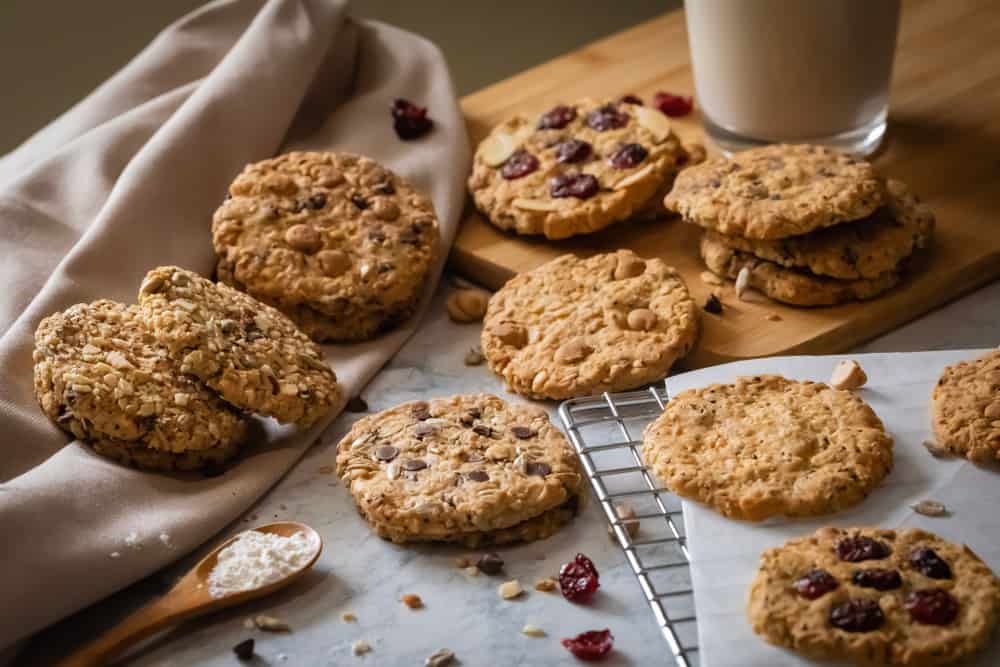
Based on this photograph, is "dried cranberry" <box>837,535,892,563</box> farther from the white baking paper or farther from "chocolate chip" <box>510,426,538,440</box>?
"chocolate chip" <box>510,426,538,440</box>

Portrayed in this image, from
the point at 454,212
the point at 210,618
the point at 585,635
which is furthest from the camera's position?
the point at 454,212

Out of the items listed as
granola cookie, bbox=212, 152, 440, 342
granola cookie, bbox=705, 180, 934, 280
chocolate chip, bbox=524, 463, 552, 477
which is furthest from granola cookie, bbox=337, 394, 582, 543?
granola cookie, bbox=705, 180, 934, 280

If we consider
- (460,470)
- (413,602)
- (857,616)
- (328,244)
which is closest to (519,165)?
(328,244)

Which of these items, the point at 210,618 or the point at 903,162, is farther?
the point at 903,162

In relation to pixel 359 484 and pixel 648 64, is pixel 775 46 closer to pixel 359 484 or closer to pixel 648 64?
→ pixel 648 64

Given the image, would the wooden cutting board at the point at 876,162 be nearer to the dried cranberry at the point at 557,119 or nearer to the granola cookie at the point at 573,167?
the granola cookie at the point at 573,167

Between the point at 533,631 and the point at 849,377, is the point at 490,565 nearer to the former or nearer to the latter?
the point at 533,631

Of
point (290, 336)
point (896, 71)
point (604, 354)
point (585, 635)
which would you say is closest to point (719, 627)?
point (585, 635)
